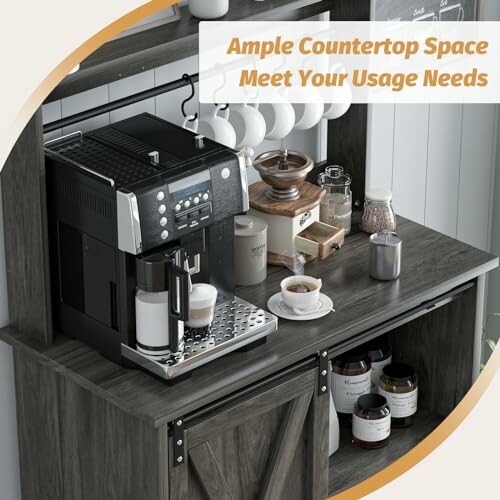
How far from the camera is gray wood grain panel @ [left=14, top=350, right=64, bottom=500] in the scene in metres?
3.30

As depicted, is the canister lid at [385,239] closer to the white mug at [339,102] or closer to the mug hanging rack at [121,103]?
the white mug at [339,102]

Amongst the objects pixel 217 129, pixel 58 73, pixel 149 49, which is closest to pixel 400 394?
pixel 217 129

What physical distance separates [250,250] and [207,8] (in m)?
0.69

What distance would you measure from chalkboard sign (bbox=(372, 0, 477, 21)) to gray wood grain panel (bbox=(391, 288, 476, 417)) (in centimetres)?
96

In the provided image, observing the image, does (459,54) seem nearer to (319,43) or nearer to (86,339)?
(319,43)

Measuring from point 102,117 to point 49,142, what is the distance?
238mm

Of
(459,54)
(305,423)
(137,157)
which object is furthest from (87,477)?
(459,54)

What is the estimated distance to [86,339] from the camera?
10.6 ft

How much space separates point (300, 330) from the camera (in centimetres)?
333

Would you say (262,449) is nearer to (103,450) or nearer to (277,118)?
(103,450)

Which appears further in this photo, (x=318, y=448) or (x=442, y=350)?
(x=442, y=350)

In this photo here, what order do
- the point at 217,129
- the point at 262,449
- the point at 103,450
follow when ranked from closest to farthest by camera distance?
the point at 103,450, the point at 262,449, the point at 217,129

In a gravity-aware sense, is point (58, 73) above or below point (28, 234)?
above

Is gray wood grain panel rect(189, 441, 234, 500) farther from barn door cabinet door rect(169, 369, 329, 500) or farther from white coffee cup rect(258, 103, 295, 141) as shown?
white coffee cup rect(258, 103, 295, 141)
